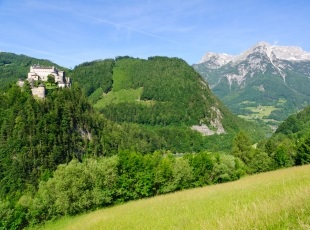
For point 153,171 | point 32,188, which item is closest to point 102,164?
point 153,171

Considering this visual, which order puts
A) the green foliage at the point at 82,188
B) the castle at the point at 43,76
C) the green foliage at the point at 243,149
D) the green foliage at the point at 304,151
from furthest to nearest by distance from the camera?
the castle at the point at 43,76, the green foliage at the point at 243,149, the green foliage at the point at 304,151, the green foliage at the point at 82,188

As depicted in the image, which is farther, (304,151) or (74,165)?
(304,151)

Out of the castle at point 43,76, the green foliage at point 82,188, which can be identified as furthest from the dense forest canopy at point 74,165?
the castle at point 43,76

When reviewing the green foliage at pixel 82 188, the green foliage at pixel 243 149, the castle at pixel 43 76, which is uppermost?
the castle at pixel 43 76

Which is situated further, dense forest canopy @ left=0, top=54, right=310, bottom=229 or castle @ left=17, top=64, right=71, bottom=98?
castle @ left=17, top=64, right=71, bottom=98

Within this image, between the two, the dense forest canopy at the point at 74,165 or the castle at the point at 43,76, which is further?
the castle at the point at 43,76

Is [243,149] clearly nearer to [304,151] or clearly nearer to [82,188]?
[304,151]

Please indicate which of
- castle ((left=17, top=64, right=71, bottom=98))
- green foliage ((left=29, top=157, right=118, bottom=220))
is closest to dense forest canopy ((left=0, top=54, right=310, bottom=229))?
green foliage ((left=29, top=157, right=118, bottom=220))

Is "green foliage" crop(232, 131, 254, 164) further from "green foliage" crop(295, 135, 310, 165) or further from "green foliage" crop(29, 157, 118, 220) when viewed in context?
Result: "green foliage" crop(29, 157, 118, 220)

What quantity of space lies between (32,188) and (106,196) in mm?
72599

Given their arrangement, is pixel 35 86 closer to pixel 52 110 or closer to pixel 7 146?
pixel 52 110

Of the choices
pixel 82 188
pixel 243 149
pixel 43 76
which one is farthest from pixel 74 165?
pixel 43 76

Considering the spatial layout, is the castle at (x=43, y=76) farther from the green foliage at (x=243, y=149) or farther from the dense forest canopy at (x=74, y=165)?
the green foliage at (x=243, y=149)

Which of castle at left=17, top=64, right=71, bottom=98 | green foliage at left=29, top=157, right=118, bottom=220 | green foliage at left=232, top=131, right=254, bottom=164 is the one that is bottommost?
green foliage at left=29, top=157, right=118, bottom=220
